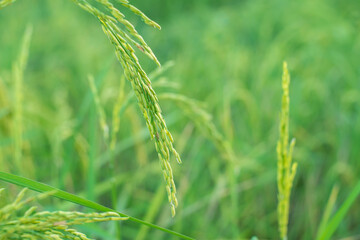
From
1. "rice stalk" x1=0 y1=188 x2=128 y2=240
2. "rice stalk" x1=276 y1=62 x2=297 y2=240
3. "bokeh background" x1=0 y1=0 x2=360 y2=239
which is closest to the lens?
"rice stalk" x1=0 y1=188 x2=128 y2=240

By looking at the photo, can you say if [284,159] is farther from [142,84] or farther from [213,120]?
[213,120]

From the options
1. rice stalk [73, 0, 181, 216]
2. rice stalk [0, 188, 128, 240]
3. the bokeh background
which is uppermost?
rice stalk [73, 0, 181, 216]

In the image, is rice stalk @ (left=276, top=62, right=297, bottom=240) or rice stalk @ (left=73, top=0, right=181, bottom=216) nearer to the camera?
rice stalk @ (left=73, top=0, right=181, bottom=216)

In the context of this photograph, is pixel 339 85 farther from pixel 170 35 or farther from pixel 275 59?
pixel 170 35

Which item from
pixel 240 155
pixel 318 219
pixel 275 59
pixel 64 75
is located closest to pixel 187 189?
pixel 240 155

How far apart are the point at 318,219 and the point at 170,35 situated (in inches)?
112

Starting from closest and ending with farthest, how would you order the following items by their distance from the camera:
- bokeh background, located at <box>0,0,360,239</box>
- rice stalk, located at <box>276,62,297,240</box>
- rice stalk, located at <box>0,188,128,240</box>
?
rice stalk, located at <box>0,188,128,240</box>
rice stalk, located at <box>276,62,297,240</box>
bokeh background, located at <box>0,0,360,239</box>

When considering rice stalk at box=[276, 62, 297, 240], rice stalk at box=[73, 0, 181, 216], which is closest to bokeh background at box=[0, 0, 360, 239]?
rice stalk at box=[276, 62, 297, 240]

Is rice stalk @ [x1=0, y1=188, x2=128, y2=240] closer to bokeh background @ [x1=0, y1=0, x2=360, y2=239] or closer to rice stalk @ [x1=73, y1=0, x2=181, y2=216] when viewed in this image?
rice stalk @ [x1=73, y1=0, x2=181, y2=216]

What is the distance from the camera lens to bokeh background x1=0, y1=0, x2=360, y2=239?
1.87m

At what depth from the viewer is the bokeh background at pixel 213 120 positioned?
73.6 inches

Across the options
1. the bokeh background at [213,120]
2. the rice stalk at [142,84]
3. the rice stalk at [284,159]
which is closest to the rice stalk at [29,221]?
the rice stalk at [142,84]

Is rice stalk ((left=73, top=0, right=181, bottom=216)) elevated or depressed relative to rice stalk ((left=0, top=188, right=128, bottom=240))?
elevated

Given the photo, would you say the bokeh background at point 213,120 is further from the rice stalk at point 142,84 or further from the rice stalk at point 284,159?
the rice stalk at point 142,84
